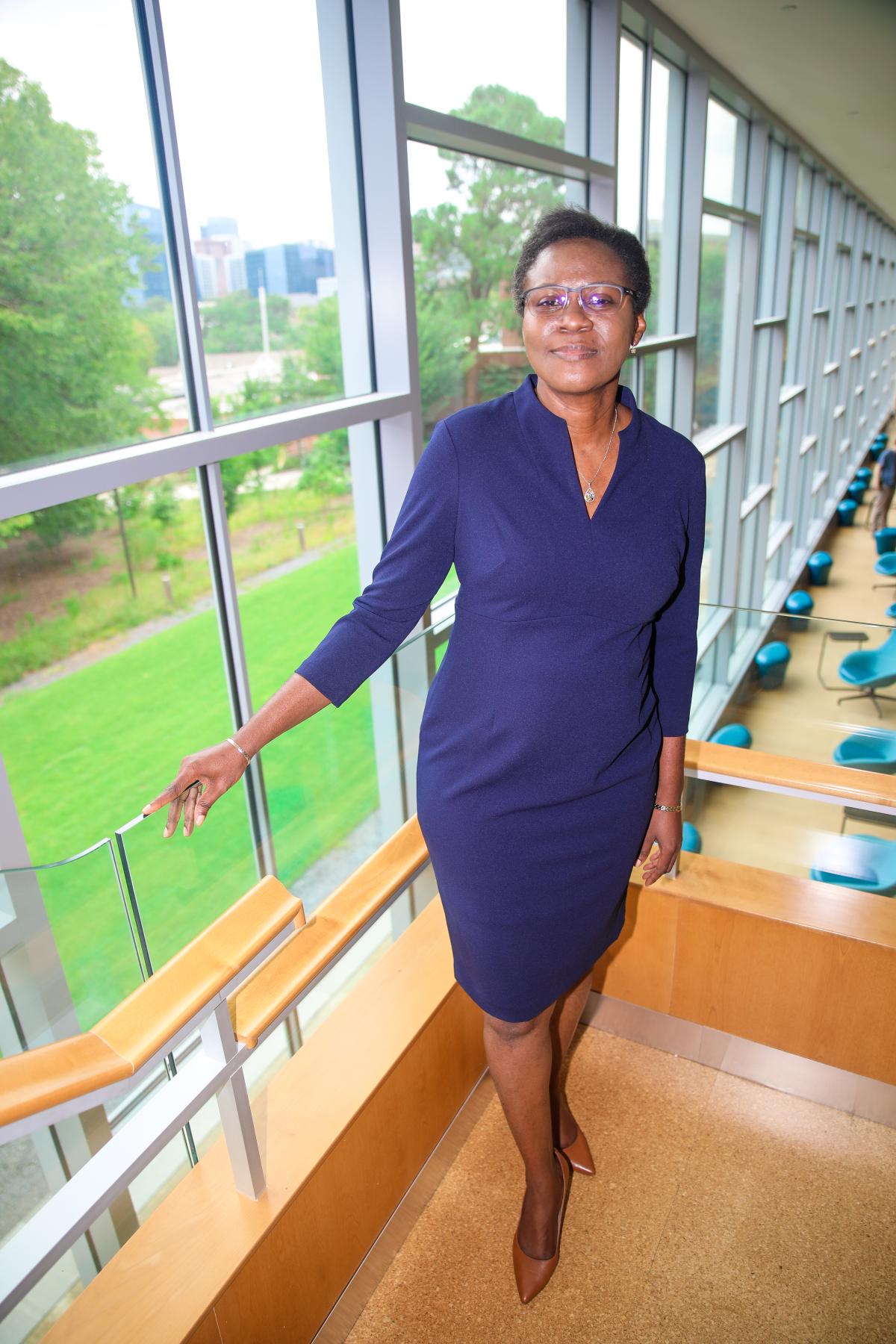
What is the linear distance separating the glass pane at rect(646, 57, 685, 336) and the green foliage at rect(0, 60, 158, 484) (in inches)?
158

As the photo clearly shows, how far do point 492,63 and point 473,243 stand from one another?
2.51 ft

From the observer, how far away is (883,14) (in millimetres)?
4328

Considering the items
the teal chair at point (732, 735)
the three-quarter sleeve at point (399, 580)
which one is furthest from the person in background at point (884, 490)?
the three-quarter sleeve at point (399, 580)

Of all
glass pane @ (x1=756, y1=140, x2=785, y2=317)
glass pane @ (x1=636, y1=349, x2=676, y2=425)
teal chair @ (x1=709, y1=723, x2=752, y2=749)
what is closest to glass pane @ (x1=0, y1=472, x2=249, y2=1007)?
teal chair @ (x1=709, y1=723, x2=752, y2=749)

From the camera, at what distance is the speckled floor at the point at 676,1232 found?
5.57 ft

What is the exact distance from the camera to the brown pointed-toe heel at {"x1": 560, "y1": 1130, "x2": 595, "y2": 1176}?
6.44 feet

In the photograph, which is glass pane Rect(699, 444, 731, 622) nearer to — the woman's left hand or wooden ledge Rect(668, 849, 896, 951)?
wooden ledge Rect(668, 849, 896, 951)

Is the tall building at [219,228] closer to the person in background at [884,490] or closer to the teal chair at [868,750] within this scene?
the teal chair at [868,750]

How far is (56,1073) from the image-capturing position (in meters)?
1.06

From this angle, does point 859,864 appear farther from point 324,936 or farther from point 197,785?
point 197,785

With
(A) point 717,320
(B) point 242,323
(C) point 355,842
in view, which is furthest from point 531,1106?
(A) point 717,320

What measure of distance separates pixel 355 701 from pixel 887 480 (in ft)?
49.3

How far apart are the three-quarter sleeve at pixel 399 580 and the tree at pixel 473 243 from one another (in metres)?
2.89

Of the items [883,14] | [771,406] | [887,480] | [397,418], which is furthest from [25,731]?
[887,480]
